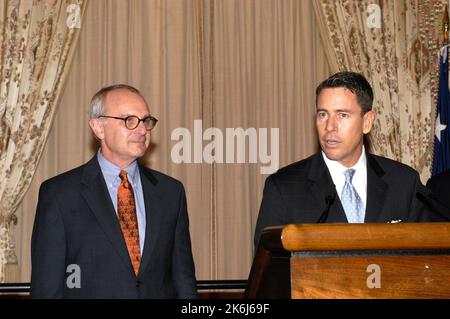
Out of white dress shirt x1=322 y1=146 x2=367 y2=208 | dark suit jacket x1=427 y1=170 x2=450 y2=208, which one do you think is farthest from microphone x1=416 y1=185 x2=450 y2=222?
dark suit jacket x1=427 y1=170 x2=450 y2=208

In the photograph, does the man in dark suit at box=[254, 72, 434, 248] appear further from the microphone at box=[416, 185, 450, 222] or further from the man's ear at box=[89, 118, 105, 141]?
the man's ear at box=[89, 118, 105, 141]

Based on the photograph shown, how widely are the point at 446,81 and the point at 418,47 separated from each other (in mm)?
618

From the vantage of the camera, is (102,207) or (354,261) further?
(102,207)

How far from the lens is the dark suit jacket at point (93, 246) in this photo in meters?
3.29

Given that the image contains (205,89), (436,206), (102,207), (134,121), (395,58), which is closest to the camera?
(436,206)

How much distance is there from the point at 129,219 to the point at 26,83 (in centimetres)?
352

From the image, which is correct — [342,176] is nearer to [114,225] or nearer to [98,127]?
[114,225]

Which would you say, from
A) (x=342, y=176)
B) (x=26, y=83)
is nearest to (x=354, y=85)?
(x=342, y=176)

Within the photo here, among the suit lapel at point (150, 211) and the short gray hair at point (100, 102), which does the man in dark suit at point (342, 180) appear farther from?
the short gray hair at point (100, 102)

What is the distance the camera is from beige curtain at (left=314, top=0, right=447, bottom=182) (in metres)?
7.08

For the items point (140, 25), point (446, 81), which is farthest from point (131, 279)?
point (446, 81)

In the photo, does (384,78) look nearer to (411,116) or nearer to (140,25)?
(411,116)

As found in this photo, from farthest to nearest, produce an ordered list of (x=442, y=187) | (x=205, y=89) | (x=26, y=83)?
(x=205, y=89) → (x=26, y=83) → (x=442, y=187)

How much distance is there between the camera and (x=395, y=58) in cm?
718
